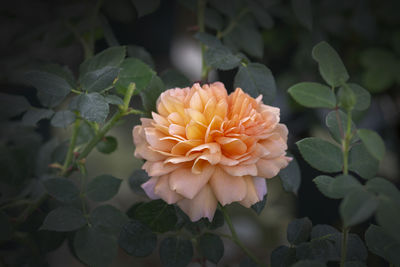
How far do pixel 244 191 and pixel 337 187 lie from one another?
0.10 meters

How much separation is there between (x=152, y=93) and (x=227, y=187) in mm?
203

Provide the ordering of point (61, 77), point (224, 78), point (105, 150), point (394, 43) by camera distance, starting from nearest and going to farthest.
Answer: point (61, 77), point (105, 150), point (394, 43), point (224, 78)

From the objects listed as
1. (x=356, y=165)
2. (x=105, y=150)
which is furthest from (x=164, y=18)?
(x=356, y=165)

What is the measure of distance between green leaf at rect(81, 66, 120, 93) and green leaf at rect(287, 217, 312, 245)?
0.33 meters

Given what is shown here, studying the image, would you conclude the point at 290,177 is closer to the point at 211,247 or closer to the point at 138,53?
the point at 211,247

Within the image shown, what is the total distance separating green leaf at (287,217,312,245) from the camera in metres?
0.54

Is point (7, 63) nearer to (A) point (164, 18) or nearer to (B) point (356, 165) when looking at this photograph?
(B) point (356, 165)

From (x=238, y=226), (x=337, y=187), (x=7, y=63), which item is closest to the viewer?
(x=337, y=187)

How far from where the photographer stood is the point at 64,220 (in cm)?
55

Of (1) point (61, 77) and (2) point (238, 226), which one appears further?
(2) point (238, 226)

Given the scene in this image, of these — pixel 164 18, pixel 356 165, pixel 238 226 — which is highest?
pixel 356 165

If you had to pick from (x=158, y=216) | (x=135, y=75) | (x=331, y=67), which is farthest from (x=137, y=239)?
(x=331, y=67)

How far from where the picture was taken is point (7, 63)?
3.09ft

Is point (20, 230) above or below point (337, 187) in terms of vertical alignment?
below
